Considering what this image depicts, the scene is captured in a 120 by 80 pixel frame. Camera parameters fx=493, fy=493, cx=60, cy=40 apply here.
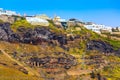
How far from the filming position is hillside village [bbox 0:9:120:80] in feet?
489

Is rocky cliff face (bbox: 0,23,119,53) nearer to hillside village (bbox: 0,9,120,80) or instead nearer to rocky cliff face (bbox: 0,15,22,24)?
hillside village (bbox: 0,9,120,80)

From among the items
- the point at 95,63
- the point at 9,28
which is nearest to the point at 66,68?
the point at 95,63

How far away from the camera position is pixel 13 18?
19075 centimetres

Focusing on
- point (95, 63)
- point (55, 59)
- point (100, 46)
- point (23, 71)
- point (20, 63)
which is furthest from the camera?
point (100, 46)

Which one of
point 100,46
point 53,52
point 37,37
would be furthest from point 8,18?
point 100,46

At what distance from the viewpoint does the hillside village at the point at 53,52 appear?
14896 cm

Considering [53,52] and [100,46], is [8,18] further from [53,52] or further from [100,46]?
[100,46]

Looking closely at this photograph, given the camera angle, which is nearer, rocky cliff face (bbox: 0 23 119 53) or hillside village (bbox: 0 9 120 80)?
hillside village (bbox: 0 9 120 80)

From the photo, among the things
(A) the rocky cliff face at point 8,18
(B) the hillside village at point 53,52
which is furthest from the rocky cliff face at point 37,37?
(A) the rocky cliff face at point 8,18

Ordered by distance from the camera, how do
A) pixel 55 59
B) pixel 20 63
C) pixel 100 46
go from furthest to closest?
pixel 100 46
pixel 55 59
pixel 20 63

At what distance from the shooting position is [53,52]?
16250cm

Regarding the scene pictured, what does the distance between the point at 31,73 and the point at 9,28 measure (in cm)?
3050

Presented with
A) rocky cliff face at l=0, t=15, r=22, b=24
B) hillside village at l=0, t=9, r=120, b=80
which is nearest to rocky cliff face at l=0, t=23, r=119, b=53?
hillside village at l=0, t=9, r=120, b=80

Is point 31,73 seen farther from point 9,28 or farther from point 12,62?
point 9,28
